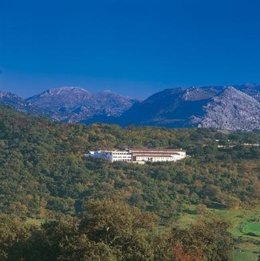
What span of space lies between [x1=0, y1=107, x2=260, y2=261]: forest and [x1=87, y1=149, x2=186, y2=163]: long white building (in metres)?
1.92

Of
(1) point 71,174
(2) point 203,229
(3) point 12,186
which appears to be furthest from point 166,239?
(1) point 71,174

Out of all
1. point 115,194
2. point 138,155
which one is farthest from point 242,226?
point 138,155

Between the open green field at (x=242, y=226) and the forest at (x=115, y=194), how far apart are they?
50 cm

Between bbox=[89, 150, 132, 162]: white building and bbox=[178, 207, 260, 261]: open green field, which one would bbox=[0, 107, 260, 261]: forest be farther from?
bbox=[89, 150, 132, 162]: white building

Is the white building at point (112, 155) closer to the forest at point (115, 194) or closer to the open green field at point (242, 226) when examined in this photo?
the forest at point (115, 194)

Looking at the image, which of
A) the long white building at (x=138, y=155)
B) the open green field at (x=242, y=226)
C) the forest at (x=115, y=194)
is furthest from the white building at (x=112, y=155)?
the open green field at (x=242, y=226)

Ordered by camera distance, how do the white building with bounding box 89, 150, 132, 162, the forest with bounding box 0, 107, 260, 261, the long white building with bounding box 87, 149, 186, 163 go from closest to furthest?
1. the forest with bounding box 0, 107, 260, 261
2. the white building with bounding box 89, 150, 132, 162
3. the long white building with bounding box 87, 149, 186, 163

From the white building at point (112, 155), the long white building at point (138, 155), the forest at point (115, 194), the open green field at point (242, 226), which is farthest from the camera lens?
the long white building at point (138, 155)

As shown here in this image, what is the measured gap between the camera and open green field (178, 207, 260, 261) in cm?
4725

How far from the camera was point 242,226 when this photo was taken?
2339 inches

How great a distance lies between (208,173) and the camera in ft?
258

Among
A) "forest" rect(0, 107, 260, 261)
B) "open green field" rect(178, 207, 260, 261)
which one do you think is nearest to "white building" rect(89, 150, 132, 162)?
"forest" rect(0, 107, 260, 261)

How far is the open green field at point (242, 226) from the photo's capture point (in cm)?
4725

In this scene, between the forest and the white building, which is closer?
the forest
